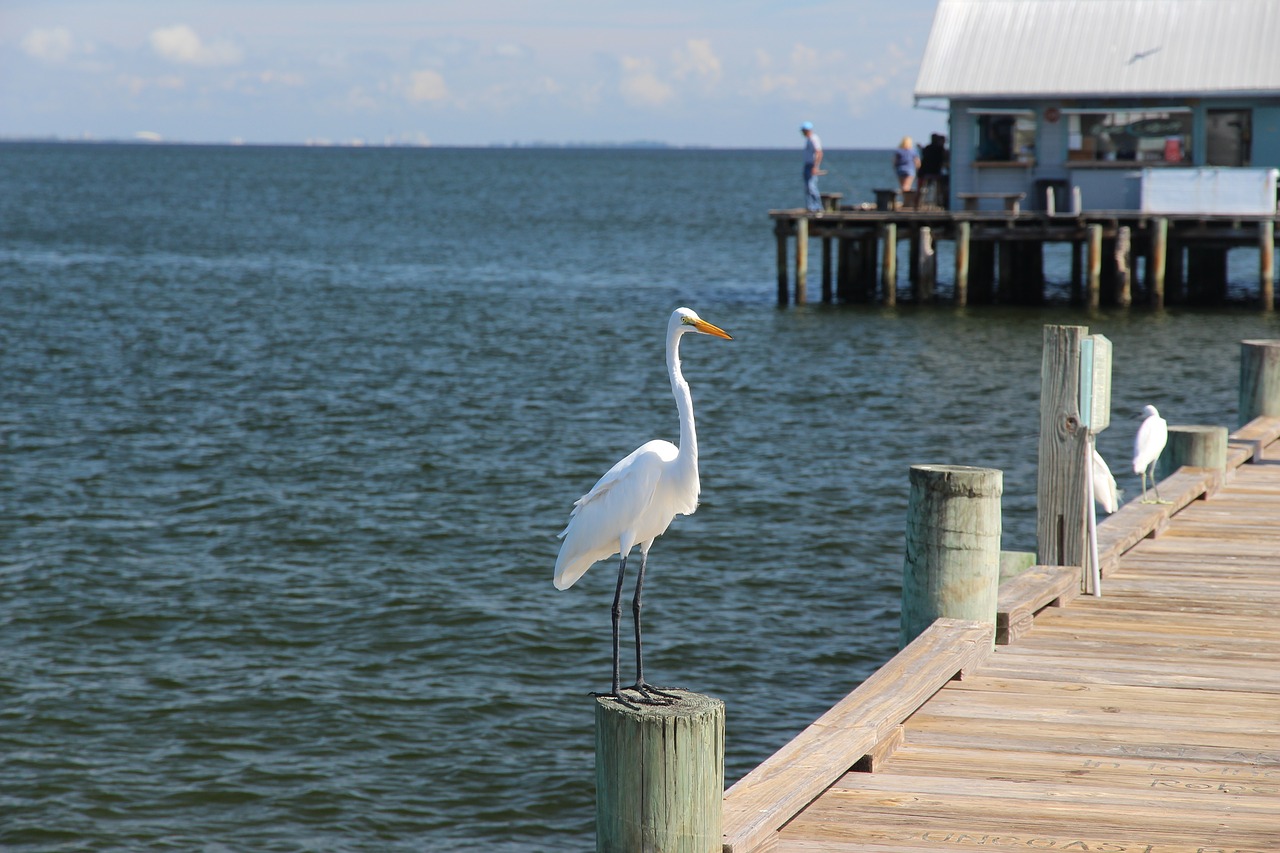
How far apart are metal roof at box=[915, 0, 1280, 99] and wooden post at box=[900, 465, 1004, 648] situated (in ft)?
87.9

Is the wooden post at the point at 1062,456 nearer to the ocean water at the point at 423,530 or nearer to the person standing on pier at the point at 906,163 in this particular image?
the ocean water at the point at 423,530

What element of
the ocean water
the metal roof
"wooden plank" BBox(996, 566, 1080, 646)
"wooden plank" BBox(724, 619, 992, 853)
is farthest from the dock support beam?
the metal roof

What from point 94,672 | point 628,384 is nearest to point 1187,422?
point 628,384

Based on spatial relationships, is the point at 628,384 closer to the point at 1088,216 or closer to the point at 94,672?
the point at 1088,216

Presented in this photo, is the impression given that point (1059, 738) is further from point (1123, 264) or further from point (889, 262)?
point (889, 262)

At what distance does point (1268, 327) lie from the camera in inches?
1089

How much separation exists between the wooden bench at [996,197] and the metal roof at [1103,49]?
254 cm

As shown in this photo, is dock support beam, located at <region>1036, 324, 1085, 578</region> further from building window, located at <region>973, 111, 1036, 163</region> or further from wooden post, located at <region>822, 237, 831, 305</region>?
wooden post, located at <region>822, 237, 831, 305</region>

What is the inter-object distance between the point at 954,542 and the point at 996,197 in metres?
24.3

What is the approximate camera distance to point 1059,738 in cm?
527

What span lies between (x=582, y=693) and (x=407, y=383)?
14756 millimetres

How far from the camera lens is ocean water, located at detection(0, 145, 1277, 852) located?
9133 millimetres

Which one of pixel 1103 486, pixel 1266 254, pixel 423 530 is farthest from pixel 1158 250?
pixel 1103 486

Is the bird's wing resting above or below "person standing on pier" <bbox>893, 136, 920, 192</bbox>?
below
